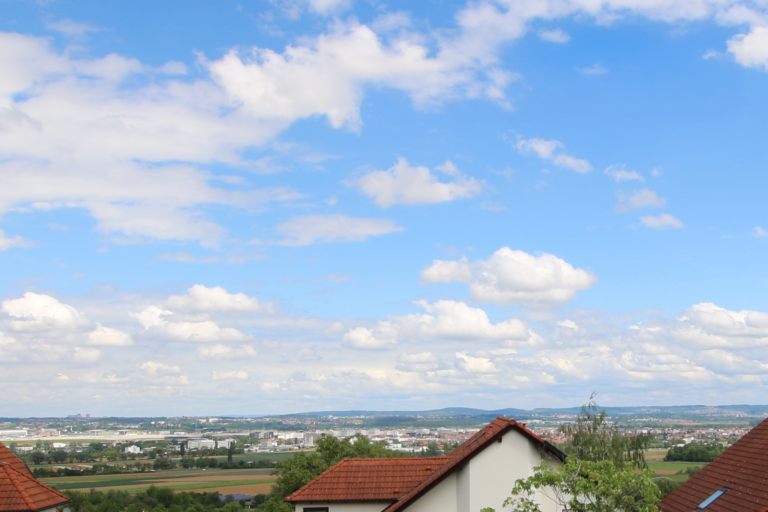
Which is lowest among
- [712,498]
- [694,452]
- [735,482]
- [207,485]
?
[207,485]

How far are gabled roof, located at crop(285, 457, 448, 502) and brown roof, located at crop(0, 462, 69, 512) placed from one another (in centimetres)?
856

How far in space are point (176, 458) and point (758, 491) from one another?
189506 mm

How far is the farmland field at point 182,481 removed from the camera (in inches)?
4296

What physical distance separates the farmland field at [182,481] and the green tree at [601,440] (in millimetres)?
81199

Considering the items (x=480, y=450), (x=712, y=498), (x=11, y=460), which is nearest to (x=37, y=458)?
(x=11, y=460)

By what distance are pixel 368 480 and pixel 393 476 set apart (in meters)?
1.08

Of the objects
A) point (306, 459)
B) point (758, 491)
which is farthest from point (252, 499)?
point (758, 491)

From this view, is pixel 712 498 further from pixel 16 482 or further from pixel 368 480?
pixel 16 482

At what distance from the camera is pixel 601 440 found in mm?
29125

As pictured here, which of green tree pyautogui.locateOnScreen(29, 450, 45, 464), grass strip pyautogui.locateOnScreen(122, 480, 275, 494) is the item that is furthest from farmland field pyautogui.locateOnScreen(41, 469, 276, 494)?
green tree pyautogui.locateOnScreen(29, 450, 45, 464)

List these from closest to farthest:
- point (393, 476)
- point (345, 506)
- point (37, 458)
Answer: point (345, 506) → point (393, 476) → point (37, 458)

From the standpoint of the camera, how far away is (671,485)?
3325 centimetres

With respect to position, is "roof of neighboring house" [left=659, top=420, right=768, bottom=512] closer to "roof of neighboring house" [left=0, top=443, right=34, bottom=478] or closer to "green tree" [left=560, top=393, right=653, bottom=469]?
"green tree" [left=560, top=393, right=653, bottom=469]

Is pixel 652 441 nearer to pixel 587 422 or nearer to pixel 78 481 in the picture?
pixel 587 422
